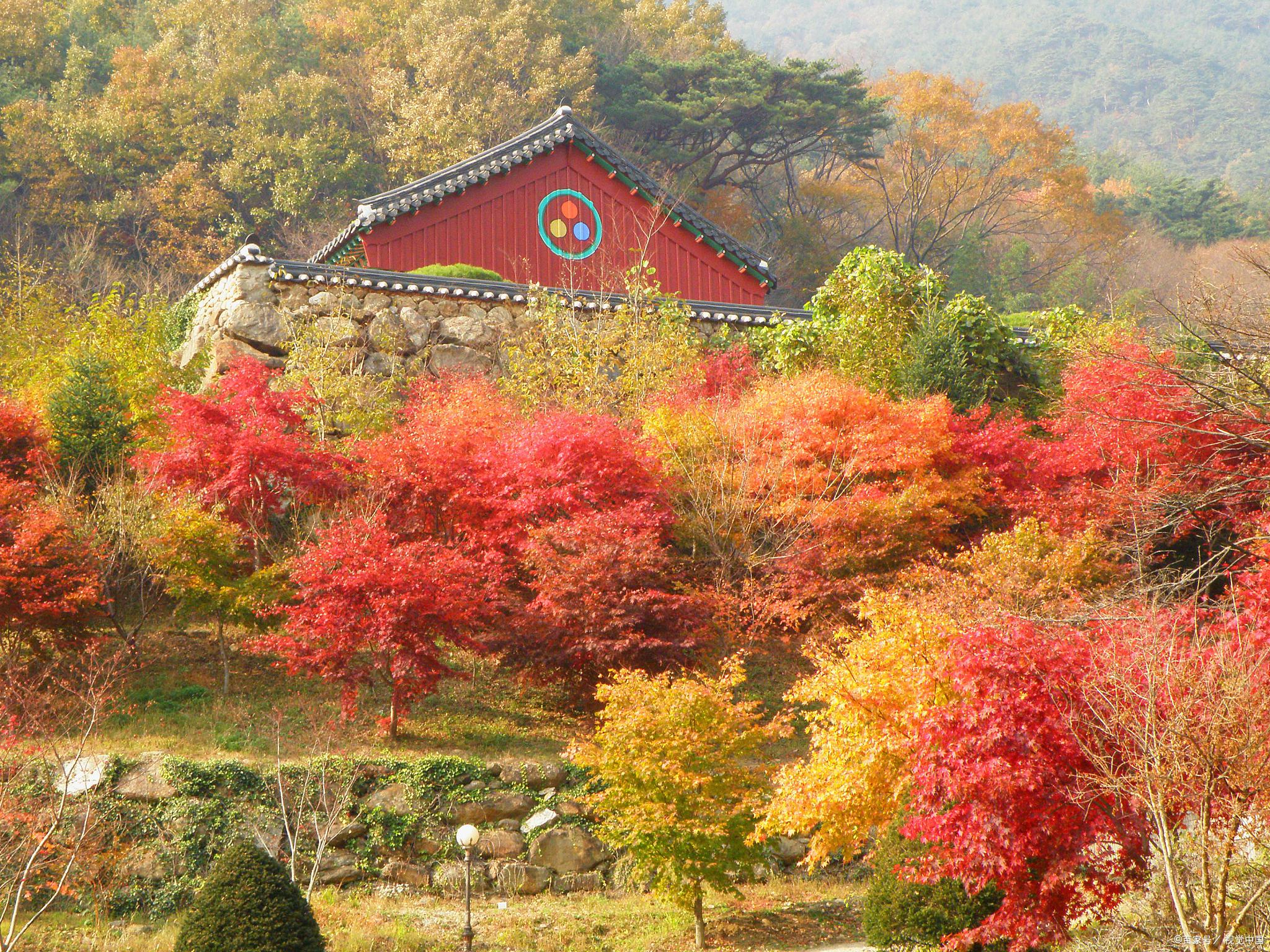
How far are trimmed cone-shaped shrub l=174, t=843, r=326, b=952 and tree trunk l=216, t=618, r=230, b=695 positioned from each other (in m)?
4.80

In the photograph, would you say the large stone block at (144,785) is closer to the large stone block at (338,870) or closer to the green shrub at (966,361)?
the large stone block at (338,870)

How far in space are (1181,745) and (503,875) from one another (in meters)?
7.83

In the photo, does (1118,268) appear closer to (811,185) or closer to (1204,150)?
(811,185)

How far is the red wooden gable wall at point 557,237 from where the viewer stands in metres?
24.1

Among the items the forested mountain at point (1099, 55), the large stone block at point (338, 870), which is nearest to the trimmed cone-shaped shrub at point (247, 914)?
the large stone block at point (338, 870)

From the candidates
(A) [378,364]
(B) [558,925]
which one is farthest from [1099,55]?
(B) [558,925]

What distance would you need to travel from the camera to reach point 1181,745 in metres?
8.11

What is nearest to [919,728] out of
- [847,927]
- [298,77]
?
[847,927]

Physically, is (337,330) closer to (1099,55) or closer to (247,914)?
(247,914)

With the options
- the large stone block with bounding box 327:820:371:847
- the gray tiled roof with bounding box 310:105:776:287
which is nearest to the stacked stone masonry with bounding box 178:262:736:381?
the gray tiled roof with bounding box 310:105:776:287

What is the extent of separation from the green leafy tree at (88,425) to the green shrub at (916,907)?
1136cm

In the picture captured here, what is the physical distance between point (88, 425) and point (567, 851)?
350 inches

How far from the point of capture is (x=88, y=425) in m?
16.1

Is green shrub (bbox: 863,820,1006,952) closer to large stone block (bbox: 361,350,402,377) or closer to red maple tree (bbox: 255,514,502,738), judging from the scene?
red maple tree (bbox: 255,514,502,738)
